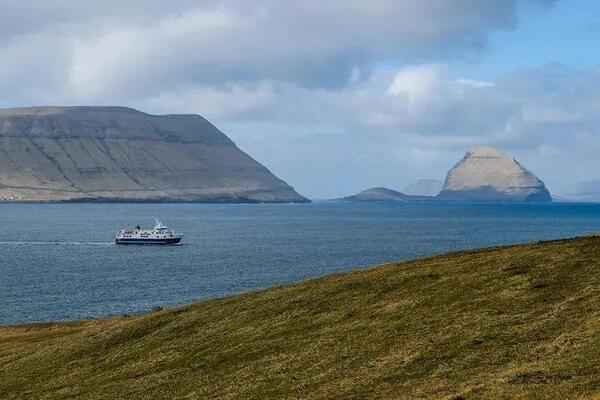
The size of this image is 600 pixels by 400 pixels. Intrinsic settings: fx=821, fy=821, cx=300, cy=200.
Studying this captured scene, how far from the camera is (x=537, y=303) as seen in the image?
1647 inches

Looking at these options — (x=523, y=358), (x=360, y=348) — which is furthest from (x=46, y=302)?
(x=523, y=358)

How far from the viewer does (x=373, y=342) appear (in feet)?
135

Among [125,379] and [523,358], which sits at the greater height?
[523,358]

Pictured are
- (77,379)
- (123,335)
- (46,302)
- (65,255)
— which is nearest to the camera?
(77,379)

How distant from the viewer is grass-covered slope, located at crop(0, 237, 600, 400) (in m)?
33.2

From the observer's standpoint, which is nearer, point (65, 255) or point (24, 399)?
point (24, 399)

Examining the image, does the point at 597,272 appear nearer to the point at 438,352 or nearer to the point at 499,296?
the point at 499,296

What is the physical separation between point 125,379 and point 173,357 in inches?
142

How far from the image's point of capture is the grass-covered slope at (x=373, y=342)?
1307 inches

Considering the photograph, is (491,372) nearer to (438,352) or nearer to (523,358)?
(523,358)

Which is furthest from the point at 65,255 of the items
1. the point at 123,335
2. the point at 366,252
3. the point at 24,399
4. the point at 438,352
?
the point at 438,352

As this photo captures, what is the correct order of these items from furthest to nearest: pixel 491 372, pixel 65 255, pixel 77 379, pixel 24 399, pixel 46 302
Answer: pixel 65 255, pixel 46 302, pixel 77 379, pixel 24 399, pixel 491 372

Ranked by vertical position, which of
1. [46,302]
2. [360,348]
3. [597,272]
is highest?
[597,272]

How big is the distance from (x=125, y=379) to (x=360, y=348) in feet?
43.8
